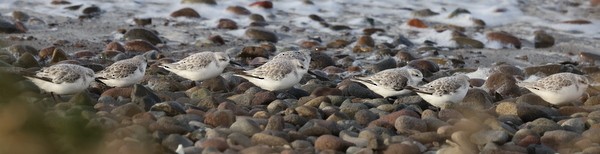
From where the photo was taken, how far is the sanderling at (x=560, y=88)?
27.5 ft

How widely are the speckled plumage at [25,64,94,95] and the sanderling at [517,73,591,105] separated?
383 cm

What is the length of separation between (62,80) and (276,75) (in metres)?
1.82

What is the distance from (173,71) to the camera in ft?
29.3

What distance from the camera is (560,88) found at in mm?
8383

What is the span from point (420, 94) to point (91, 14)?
701cm

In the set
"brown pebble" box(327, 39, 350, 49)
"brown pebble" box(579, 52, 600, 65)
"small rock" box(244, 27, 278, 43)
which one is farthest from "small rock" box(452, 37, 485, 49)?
"small rock" box(244, 27, 278, 43)

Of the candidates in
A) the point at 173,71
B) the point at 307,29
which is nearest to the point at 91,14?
the point at 307,29

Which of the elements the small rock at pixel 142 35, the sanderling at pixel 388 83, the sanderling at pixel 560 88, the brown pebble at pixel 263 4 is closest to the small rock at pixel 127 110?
the sanderling at pixel 388 83

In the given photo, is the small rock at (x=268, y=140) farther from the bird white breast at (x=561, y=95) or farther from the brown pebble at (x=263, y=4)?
the brown pebble at (x=263, y=4)

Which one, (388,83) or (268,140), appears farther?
(388,83)

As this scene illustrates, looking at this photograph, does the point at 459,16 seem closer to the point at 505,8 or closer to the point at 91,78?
the point at 505,8

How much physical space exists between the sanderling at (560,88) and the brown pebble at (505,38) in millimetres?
4243

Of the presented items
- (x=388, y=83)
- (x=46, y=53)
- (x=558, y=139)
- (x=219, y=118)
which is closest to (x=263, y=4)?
(x=46, y=53)

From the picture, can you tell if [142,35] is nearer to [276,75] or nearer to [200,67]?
[200,67]
